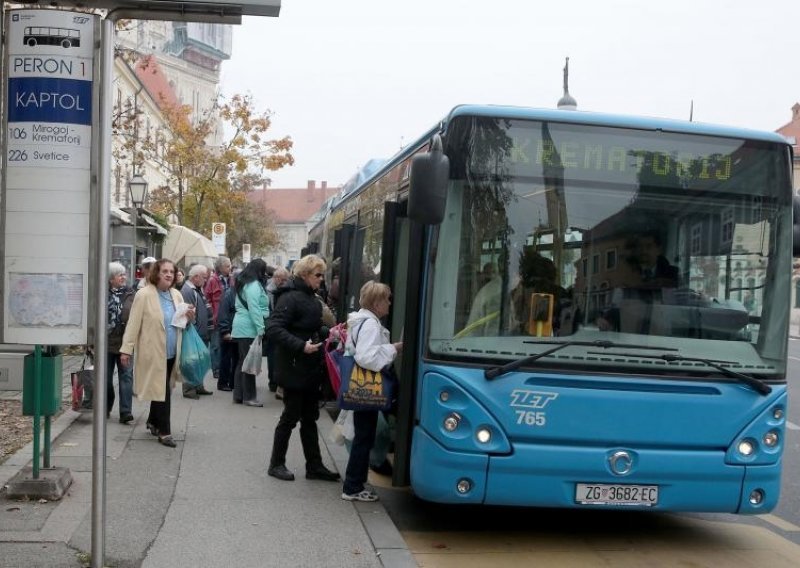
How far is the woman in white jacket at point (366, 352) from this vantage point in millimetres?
7273

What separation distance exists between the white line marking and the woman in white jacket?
3122 millimetres

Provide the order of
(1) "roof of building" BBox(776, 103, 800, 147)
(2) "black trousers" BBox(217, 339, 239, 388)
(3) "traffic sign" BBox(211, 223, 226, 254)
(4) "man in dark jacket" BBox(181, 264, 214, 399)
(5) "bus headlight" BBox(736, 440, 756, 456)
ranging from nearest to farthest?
(5) "bus headlight" BBox(736, 440, 756, 456), (4) "man in dark jacket" BBox(181, 264, 214, 399), (2) "black trousers" BBox(217, 339, 239, 388), (3) "traffic sign" BBox(211, 223, 226, 254), (1) "roof of building" BBox(776, 103, 800, 147)

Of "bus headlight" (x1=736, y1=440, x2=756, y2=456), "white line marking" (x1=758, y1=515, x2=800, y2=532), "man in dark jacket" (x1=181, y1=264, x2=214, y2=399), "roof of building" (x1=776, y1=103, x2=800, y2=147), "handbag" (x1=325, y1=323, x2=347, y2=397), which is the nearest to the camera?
"bus headlight" (x1=736, y1=440, x2=756, y2=456)

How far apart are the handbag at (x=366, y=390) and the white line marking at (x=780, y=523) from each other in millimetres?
3204

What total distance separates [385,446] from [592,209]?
10.1 ft

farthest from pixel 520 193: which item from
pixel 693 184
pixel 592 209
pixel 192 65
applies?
pixel 192 65

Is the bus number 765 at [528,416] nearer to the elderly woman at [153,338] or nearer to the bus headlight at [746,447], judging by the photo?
the bus headlight at [746,447]

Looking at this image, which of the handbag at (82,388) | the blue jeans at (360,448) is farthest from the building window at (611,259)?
the handbag at (82,388)

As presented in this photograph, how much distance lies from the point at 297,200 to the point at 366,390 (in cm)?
14209

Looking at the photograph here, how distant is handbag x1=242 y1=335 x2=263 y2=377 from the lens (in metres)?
12.3

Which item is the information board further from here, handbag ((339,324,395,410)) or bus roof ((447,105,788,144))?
bus roof ((447,105,788,144))

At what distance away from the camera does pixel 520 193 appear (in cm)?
660

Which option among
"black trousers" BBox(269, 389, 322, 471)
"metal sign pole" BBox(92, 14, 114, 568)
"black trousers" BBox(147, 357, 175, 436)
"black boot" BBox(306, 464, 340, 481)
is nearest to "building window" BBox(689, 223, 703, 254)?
"black trousers" BBox(269, 389, 322, 471)

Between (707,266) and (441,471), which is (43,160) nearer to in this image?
(441,471)
